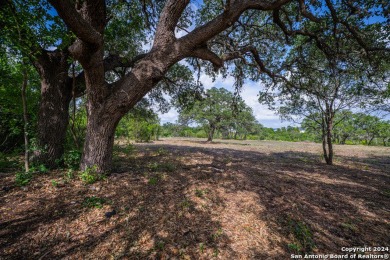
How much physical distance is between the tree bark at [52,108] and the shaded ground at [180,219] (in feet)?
2.35

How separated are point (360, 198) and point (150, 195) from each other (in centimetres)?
482

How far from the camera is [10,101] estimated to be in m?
4.84

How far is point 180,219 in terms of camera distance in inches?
98.7

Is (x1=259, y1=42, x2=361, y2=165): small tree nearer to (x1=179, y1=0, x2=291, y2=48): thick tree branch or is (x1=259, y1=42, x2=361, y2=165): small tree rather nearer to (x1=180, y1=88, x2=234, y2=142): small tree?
(x1=179, y1=0, x2=291, y2=48): thick tree branch

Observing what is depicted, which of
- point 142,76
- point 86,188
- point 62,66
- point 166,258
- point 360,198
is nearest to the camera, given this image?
point 166,258

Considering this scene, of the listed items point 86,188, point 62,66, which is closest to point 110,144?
point 86,188

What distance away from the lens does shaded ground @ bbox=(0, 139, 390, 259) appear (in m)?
1.95

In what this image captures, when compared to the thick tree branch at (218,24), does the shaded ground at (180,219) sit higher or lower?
lower

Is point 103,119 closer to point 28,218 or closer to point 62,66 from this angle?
point 28,218

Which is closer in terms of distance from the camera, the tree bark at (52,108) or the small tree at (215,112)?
the tree bark at (52,108)

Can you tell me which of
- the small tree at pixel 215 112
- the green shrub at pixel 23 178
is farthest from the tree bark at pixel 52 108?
the small tree at pixel 215 112

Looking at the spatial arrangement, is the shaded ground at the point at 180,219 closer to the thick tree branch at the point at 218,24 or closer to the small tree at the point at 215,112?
the thick tree branch at the point at 218,24

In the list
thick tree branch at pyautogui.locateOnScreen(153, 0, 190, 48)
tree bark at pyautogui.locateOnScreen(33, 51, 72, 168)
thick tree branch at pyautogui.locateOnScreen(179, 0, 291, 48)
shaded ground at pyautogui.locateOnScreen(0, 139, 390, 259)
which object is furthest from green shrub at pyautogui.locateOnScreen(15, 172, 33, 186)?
thick tree branch at pyautogui.locateOnScreen(179, 0, 291, 48)

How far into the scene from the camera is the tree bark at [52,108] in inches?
155
